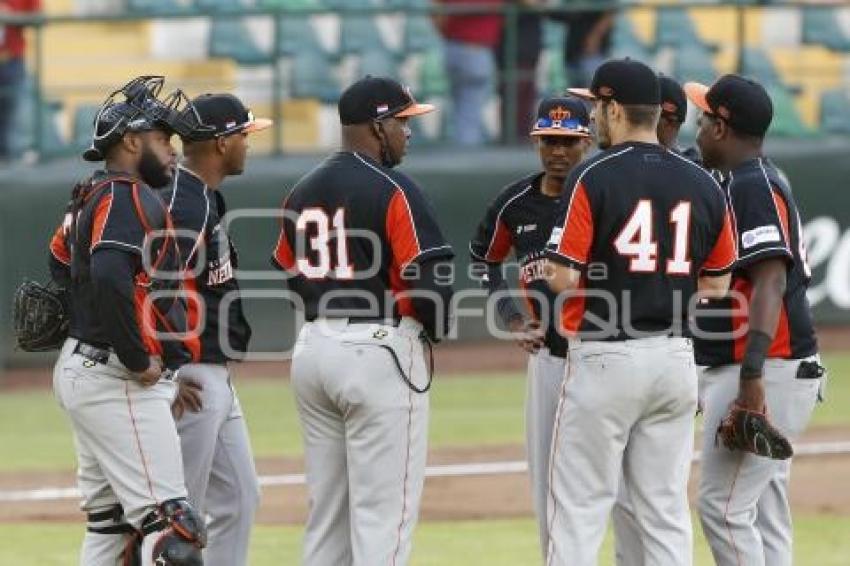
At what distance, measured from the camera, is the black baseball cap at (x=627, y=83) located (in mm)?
6551

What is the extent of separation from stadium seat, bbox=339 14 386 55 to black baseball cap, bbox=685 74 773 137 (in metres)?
8.09

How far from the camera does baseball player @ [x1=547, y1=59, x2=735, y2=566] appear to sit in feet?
21.3

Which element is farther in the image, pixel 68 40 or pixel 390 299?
pixel 68 40

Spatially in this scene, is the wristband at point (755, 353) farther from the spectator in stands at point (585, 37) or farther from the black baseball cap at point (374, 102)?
the spectator in stands at point (585, 37)

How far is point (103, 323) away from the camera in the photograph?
6465mm

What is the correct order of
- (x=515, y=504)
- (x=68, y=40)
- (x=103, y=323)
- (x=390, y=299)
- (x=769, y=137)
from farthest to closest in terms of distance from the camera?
(x=769, y=137)
(x=68, y=40)
(x=515, y=504)
(x=390, y=299)
(x=103, y=323)

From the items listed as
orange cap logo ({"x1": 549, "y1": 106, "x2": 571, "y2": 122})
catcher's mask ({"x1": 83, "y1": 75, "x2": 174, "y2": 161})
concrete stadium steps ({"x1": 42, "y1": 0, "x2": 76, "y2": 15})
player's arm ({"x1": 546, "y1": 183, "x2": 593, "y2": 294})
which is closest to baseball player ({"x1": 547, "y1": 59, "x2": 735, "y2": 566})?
player's arm ({"x1": 546, "y1": 183, "x2": 593, "y2": 294})

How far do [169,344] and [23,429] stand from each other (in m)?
5.72

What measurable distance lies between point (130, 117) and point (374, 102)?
888mm

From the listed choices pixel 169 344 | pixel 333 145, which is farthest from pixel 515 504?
pixel 333 145

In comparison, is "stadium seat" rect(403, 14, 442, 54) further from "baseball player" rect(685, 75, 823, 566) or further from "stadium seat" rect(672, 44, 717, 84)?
"baseball player" rect(685, 75, 823, 566)

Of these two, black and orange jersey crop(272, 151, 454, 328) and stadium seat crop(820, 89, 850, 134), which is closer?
black and orange jersey crop(272, 151, 454, 328)

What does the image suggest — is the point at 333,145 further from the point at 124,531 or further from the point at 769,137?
the point at 124,531

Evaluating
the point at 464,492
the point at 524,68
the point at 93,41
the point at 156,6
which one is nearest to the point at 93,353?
the point at 464,492
